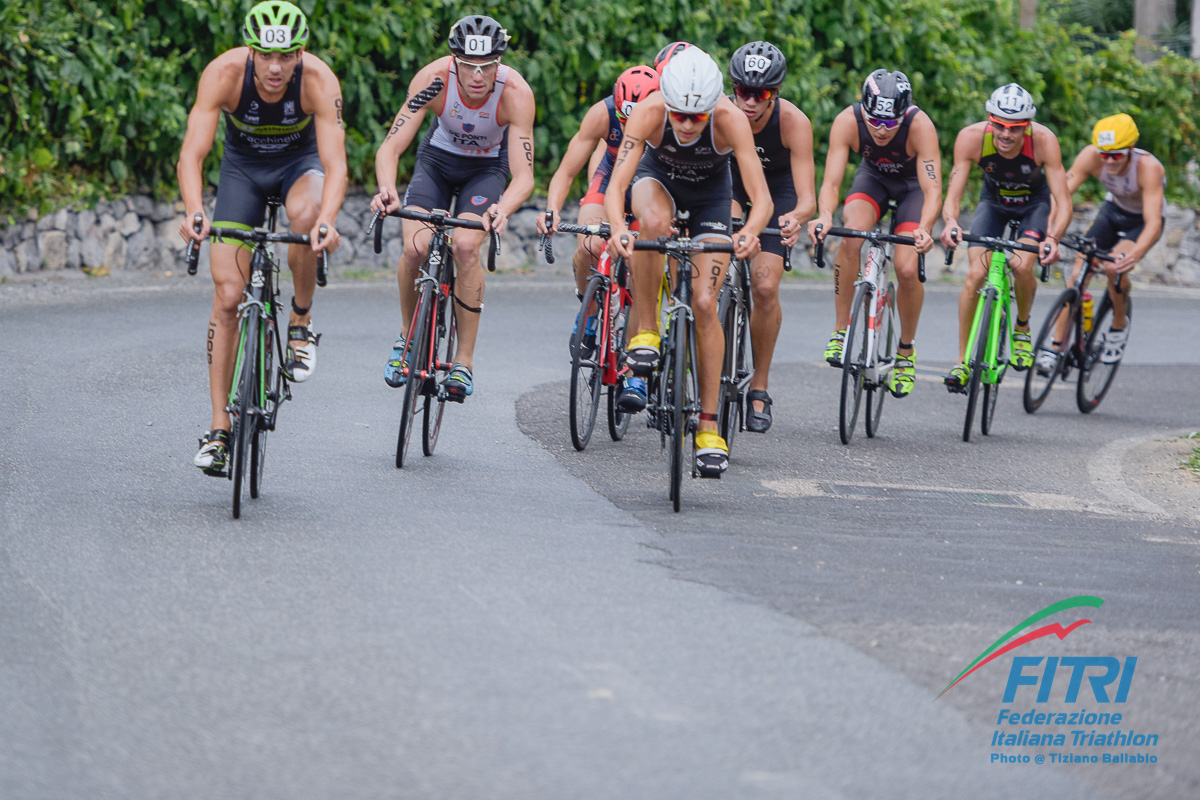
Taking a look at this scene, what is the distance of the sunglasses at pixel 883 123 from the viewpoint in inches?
349

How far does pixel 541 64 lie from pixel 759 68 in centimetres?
999

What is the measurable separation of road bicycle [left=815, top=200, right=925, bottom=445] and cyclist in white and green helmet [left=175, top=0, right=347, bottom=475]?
317cm

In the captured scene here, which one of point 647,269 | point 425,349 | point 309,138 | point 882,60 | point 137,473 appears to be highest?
point 882,60

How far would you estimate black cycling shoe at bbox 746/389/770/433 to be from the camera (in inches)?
318

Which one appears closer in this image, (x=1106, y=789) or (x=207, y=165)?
(x=1106, y=789)

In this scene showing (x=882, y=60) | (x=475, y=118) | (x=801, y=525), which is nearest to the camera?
(x=801, y=525)

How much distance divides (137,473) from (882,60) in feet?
50.8

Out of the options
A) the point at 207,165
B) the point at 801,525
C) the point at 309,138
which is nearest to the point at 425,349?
the point at 309,138

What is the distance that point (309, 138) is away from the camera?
268 inches

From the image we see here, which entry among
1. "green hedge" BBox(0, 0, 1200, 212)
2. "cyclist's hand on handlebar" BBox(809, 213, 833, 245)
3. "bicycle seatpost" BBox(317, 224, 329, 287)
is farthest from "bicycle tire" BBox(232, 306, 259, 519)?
"green hedge" BBox(0, 0, 1200, 212)

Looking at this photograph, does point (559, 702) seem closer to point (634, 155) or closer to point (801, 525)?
point (801, 525)

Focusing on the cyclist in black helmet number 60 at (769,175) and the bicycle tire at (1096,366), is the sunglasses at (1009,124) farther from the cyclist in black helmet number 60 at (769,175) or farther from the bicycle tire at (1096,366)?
the bicycle tire at (1096,366)

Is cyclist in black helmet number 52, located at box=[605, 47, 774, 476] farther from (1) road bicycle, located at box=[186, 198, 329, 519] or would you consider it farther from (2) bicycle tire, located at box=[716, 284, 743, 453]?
(1) road bicycle, located at box=[186, 198, 329, 519]

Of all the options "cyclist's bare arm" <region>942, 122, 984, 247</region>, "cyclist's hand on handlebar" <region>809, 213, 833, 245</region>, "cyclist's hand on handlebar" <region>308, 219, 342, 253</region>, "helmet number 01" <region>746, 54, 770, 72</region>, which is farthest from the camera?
"cyclist's bare arm" <region>942, 122, 984, 247</region>
